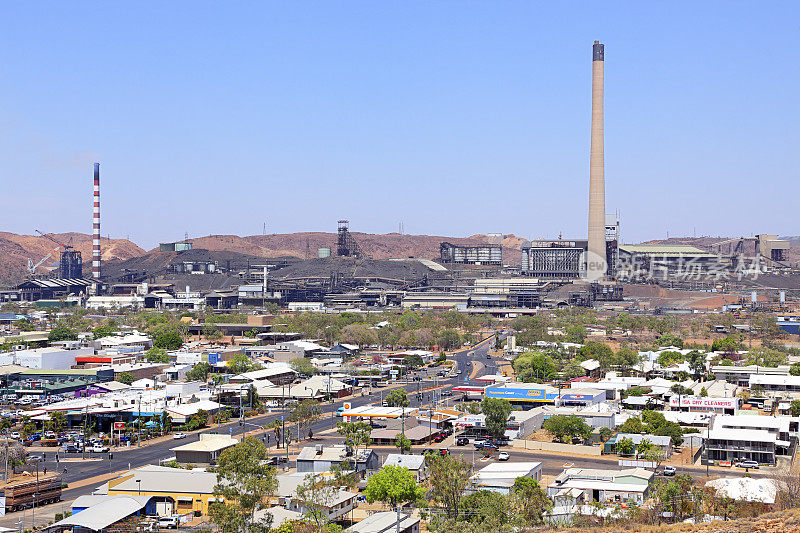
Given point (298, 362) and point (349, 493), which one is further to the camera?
point (298, 362)

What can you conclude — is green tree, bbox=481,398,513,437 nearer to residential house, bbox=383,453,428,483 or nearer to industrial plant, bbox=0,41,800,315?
residential house, bbox=383,453,428,483

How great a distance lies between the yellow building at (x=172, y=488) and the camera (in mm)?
24875

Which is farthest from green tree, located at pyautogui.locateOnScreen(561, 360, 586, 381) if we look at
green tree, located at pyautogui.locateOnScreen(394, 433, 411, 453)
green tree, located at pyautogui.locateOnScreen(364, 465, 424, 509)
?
green tree, located at pyautogui.locateOnScreen(364, 465, 424, 509)

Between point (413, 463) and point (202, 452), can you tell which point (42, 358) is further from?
point (413, 463)

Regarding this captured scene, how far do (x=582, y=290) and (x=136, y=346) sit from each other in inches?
2408

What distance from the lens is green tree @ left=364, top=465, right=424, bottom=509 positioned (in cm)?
2450

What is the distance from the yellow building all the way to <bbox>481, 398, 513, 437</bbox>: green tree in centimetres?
1158

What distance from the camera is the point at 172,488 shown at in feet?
82.8

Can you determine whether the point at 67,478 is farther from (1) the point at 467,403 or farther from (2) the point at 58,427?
(1) the point at 467,403

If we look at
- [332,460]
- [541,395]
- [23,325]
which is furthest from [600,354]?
→ [23,325]

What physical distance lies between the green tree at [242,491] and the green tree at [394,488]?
2534mm

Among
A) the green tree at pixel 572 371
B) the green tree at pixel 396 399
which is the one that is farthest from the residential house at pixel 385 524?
the green tree at pixel 572 371

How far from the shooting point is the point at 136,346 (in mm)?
63969

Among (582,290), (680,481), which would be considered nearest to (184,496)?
(680,481)
